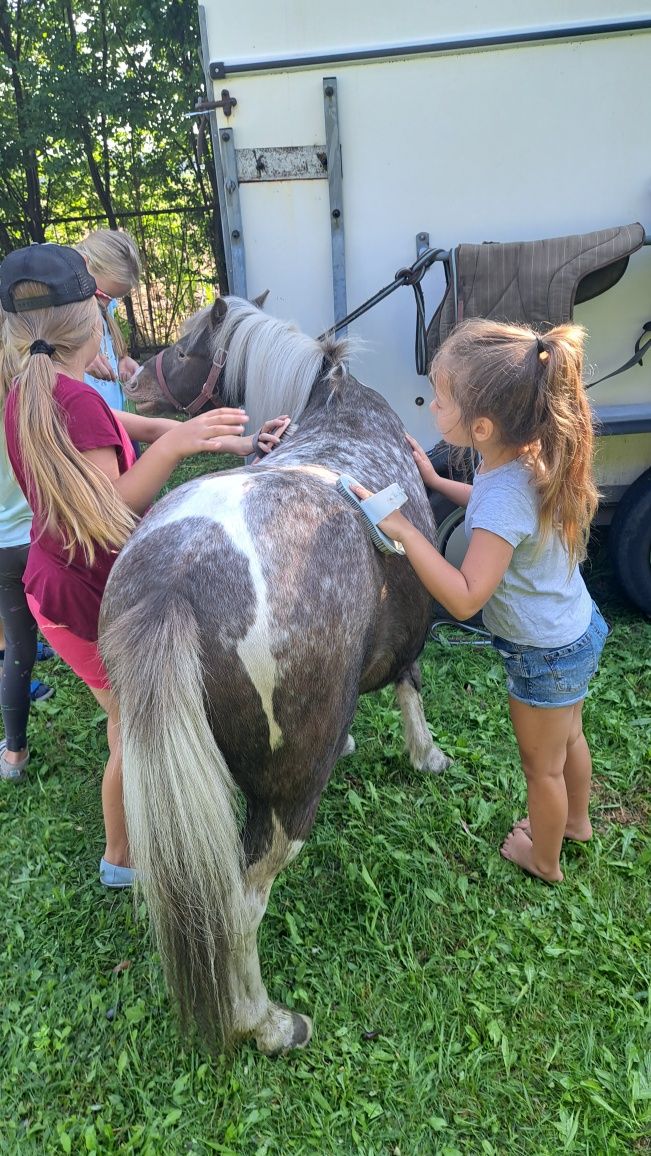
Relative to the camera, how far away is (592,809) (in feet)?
8.71

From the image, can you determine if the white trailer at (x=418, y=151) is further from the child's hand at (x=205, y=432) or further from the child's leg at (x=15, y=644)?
the child's hand at (x=205, y=432)

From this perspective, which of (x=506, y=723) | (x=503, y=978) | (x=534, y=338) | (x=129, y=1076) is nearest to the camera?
(x=534, y=338)

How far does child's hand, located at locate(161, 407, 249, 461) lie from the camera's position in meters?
1.90

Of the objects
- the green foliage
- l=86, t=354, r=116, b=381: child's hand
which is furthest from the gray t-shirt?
the green foliage

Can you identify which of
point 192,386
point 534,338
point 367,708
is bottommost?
point 367,708

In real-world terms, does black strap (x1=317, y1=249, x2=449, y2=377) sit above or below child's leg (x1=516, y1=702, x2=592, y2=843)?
above

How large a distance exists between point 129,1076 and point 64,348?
1.90 metres

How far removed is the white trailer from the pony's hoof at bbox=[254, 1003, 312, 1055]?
227 cm

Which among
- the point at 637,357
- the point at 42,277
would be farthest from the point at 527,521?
the point at 637,357

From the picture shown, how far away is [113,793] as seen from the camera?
2217mm

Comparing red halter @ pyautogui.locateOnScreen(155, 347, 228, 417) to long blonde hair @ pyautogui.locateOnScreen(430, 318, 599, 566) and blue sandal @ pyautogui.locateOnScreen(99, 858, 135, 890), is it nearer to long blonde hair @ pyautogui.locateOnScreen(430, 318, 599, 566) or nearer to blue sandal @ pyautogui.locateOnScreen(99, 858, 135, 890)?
long blonde hair @ pyautogui.locateOnScreen(430, 318, 599, 566)

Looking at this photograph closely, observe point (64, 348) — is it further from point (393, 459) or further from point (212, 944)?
point (212, 944)

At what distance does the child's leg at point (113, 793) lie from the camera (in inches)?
80.4

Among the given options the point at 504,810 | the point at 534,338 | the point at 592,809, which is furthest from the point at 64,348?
the point at 592,809
